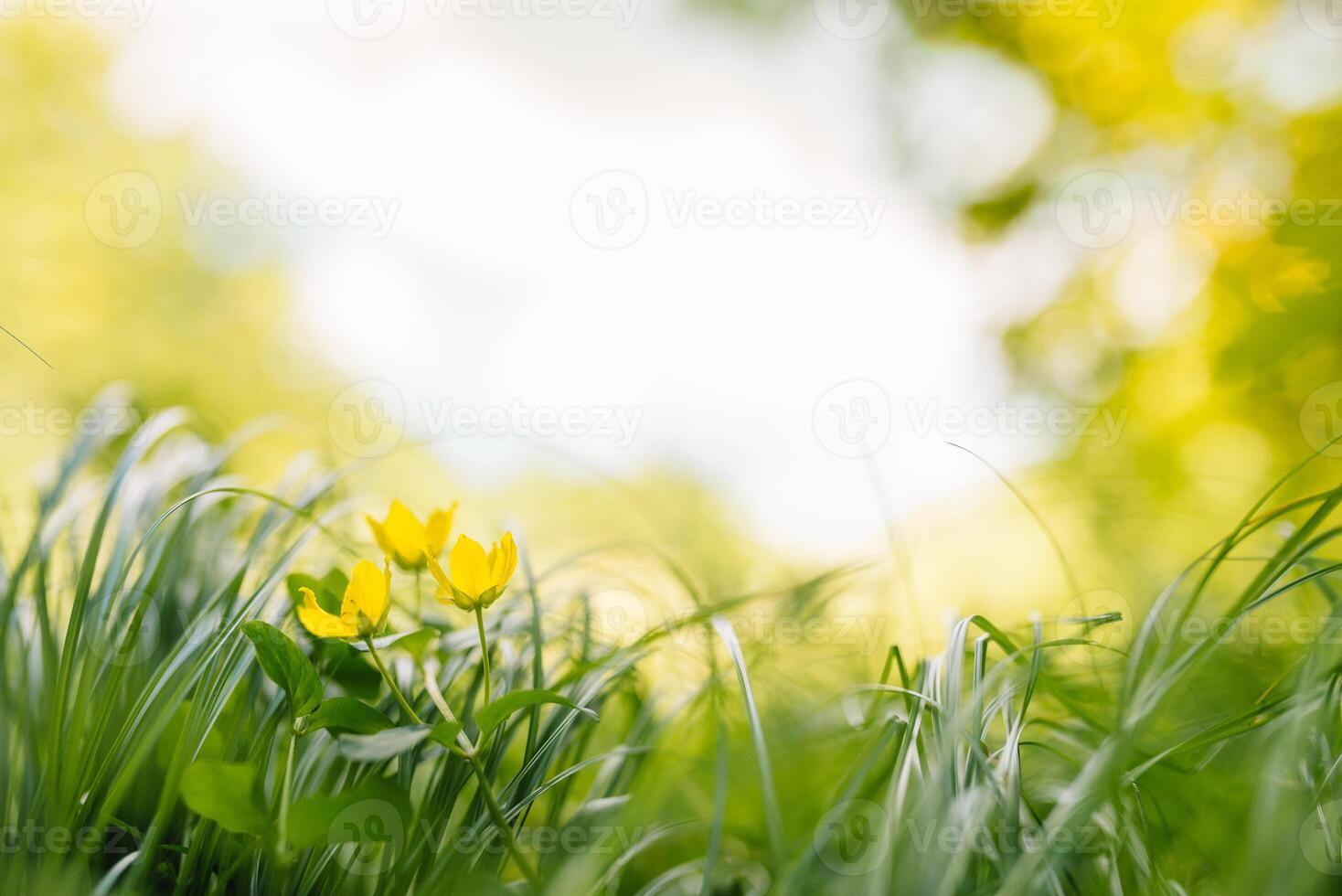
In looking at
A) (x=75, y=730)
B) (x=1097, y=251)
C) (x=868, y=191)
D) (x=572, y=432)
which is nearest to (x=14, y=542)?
(x=75, y=730)

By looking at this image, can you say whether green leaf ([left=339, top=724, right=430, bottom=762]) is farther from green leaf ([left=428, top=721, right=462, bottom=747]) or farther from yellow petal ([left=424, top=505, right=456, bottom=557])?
yellow petal ([left=424, top=505, right=456, bottom=557])

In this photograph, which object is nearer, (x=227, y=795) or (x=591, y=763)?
(x=227, y=795)

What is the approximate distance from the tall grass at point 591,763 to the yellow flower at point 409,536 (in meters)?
0.06

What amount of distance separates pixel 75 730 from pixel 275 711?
0.33ft

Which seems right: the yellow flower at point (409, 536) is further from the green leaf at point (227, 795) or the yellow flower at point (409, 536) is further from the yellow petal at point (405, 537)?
the green leaf at point (227, 795)

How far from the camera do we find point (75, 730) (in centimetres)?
45

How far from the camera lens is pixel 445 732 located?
380 millimetres

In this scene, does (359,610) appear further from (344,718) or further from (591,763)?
(591,763)

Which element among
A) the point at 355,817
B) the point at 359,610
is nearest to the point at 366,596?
the point at 359,610

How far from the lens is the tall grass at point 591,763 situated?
0.39 metres

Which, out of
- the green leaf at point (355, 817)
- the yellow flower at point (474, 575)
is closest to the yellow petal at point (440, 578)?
the yellow flower at point (474, 575)

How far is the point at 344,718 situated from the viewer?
412 mm

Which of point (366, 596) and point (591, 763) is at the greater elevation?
point (366, 596)

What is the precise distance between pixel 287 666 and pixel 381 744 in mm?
82
